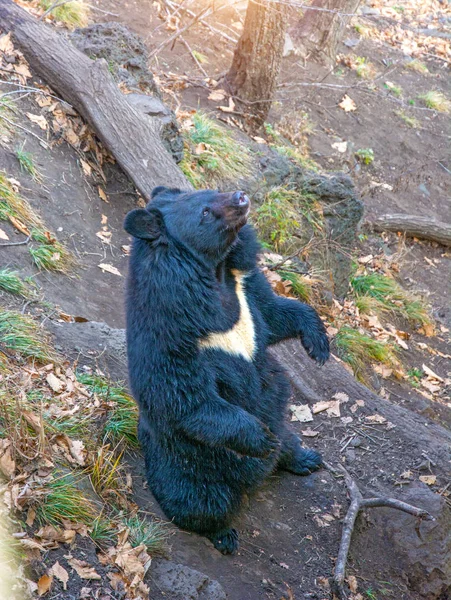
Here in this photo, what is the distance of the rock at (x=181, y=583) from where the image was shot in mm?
3389

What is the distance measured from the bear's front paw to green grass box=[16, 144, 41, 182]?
360 centimetres

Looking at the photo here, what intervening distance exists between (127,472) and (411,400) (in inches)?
149

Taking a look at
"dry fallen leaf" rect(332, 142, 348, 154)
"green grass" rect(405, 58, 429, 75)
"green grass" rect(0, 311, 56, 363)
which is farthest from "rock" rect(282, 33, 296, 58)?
"green grass" rect(0, 311, 56, 363)

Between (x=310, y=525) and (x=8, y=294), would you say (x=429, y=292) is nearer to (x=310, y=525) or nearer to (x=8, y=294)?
(x=310, y=525)

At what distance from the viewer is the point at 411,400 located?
7.07 metres

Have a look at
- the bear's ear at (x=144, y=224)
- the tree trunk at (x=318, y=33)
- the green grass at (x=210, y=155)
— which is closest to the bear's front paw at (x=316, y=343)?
the bear's ear at (x=144, y=224)

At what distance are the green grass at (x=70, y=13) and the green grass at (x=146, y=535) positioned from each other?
7.50m

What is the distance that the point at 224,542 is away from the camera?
409 cm

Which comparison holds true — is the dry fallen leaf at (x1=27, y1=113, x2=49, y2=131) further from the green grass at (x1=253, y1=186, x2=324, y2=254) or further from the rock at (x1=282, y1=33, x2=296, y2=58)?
the rock at (x1=282, y1=33, x2=296, y2=58)

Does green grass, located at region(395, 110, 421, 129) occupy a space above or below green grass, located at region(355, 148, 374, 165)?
above

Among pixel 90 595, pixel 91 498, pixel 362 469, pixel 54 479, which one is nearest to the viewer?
pixel 90 595

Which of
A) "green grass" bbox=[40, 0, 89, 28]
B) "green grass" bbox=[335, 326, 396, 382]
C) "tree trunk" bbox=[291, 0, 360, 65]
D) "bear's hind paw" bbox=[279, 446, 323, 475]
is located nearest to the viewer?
"bear's hind paw" bbox=[279, 446, 323, 475]

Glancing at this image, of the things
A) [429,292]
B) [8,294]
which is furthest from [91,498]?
[429,292]

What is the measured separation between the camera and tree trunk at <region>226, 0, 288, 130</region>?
29.0 feet
